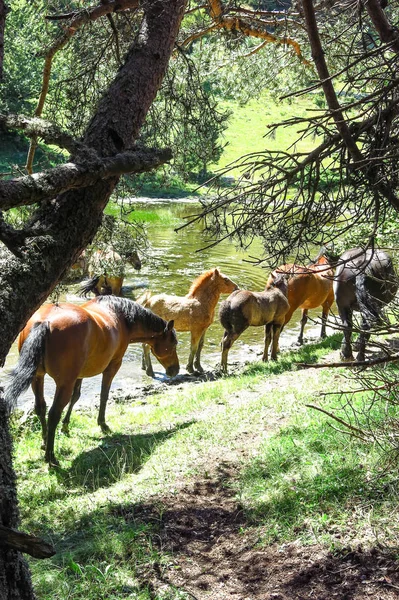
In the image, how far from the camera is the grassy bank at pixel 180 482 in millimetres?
3959

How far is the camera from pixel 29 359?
692 cm

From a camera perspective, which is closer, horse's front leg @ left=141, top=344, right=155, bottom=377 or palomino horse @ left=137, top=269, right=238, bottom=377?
horse's front leg @ left=141, top=344, right=155, bottom=377

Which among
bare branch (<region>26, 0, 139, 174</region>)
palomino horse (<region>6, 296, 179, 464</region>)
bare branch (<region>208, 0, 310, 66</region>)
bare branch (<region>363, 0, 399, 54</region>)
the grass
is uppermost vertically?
the grass

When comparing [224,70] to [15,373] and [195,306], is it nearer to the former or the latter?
[195,306]

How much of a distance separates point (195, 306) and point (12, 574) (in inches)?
388

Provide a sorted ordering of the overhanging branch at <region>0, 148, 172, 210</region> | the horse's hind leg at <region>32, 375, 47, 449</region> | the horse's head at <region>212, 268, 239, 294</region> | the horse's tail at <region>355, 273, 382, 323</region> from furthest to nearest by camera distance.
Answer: the horse's head at <region>212, 268, 239, 294</region> < the horse's hind leg at <region>32, 375, 47, 449</region> < the horse's tail at <region>355, 273, 382, 323</region> < the overhanging branch at <region>0, 148, 172, 210</region>

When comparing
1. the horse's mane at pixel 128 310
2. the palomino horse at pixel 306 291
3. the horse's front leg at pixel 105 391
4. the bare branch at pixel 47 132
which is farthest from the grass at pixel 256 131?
the bare branch at pixel 47 132

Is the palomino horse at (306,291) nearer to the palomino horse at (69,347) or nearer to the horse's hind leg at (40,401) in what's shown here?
the palomino horse at (69,347)

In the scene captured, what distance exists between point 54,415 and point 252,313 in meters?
5.59

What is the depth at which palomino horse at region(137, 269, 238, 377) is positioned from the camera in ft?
40.2

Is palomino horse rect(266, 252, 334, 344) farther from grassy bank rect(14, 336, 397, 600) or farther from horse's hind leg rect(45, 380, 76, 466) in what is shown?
horse's hind leg rect(45, 380, 76, 466)

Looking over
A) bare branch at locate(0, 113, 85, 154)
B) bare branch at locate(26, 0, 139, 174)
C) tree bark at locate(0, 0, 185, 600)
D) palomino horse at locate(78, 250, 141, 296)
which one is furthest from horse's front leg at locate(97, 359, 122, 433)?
bare branch at locate(0, 113, 85, 154)

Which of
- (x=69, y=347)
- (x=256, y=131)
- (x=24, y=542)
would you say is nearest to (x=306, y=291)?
(x=69, y=347)

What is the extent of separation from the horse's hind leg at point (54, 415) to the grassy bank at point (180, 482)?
0.53 ft
